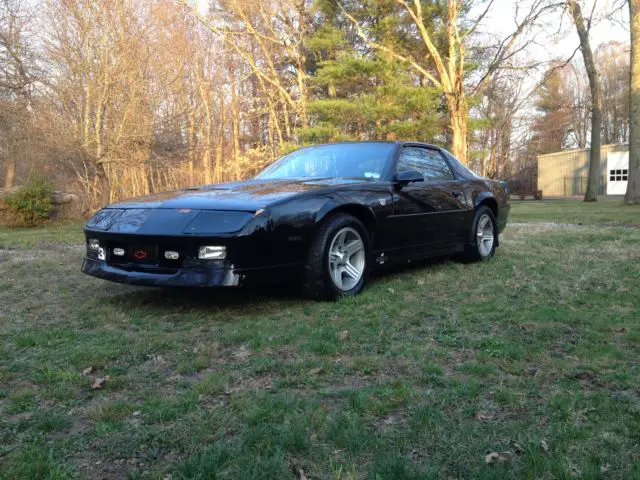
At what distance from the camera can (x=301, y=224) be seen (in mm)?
3869

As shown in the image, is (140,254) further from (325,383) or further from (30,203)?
(30,203)

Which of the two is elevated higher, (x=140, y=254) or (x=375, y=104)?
(x=375, y=104)

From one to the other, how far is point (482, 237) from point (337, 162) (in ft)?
6.91

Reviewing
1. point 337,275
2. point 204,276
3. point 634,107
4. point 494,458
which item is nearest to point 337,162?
point 337,275

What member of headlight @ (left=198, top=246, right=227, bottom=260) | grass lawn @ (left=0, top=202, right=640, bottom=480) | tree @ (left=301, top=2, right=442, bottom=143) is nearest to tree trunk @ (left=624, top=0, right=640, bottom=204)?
tree @ (left=301, top=2, right=442, bottom=143)

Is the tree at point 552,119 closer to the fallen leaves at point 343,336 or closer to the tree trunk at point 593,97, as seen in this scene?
the tree trunk at point 593,97

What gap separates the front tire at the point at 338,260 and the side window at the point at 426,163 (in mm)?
1023

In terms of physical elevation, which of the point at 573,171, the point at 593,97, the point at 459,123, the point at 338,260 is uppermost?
the point at 593,97

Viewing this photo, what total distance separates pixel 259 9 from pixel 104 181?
36.3 ft

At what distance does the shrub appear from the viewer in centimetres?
1386

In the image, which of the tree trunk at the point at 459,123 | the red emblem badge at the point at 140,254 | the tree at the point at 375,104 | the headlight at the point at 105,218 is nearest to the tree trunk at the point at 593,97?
the tree trunk at the point at 459,123

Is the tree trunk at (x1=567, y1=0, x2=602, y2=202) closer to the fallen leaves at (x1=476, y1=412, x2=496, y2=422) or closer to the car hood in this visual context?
the car hood

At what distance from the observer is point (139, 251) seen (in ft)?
12.3

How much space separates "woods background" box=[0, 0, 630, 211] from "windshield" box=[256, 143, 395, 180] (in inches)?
446
